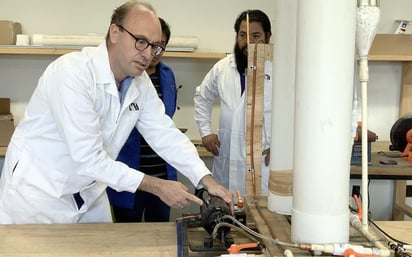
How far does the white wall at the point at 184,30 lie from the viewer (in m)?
3.08

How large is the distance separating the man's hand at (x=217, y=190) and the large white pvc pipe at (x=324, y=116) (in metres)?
0.33

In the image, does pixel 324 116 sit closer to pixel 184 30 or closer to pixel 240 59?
pixel 240 59

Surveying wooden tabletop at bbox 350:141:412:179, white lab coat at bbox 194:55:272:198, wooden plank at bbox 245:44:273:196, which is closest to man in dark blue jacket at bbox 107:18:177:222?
white lab coat at bbox 194:55:272:198

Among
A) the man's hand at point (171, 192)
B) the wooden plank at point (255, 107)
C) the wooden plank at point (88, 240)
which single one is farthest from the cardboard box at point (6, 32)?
the man's hand at point (171, 192)

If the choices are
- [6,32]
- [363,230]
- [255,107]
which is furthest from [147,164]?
[363,230]

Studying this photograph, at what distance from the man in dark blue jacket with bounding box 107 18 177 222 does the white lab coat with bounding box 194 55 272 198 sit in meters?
0.30

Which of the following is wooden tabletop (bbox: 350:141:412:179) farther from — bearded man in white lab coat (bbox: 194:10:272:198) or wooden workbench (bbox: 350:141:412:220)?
bearded man in white lab coat (bbox: 194:10:272:198)

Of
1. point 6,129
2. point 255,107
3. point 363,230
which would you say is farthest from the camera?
point 6,129

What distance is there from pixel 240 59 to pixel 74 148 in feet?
4.20

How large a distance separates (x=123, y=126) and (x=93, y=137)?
0.25m

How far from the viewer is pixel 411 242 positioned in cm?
127

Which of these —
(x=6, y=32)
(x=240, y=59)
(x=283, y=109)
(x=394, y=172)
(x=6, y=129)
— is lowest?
(x=394, y=172)

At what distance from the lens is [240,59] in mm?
2443

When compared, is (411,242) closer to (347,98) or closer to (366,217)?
(366,217)
